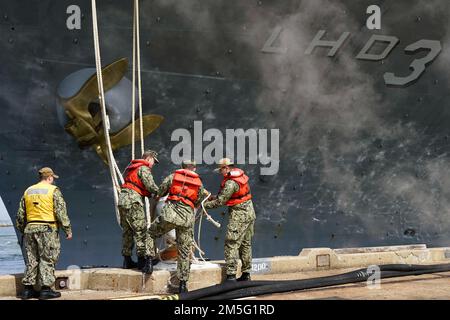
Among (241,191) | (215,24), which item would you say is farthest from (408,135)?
(241,191)

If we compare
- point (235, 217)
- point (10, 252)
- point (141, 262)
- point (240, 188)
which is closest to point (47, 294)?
point (141, 262)

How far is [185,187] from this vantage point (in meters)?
5.97

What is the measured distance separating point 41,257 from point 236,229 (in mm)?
2011

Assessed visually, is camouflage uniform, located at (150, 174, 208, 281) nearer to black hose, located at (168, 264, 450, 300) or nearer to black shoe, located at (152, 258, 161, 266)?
black hose, located at (168, 264, 450, 300)

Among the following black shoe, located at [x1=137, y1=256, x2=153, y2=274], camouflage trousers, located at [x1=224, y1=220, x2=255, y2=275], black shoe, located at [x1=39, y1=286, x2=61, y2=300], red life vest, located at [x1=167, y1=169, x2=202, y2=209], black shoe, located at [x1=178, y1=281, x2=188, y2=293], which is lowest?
black shoe, located at [x1=39, y1=286, x2=61, y2=300]

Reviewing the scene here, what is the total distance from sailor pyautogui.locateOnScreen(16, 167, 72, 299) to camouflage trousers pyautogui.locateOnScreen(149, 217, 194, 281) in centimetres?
91

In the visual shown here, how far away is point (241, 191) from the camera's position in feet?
21.3

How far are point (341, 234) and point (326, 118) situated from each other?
6.80 feet

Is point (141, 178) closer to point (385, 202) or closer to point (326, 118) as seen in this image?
point (326, 118)

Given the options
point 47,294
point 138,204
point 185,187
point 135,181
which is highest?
point 135,181

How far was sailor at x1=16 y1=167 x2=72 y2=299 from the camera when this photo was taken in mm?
5840

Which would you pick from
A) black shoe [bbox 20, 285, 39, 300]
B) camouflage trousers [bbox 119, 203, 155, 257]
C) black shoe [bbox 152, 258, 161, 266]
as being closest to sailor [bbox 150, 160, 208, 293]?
camouflage trousers [bbox 119, 203, 155, 257]

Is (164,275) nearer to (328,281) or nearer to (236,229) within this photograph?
(236,229)
